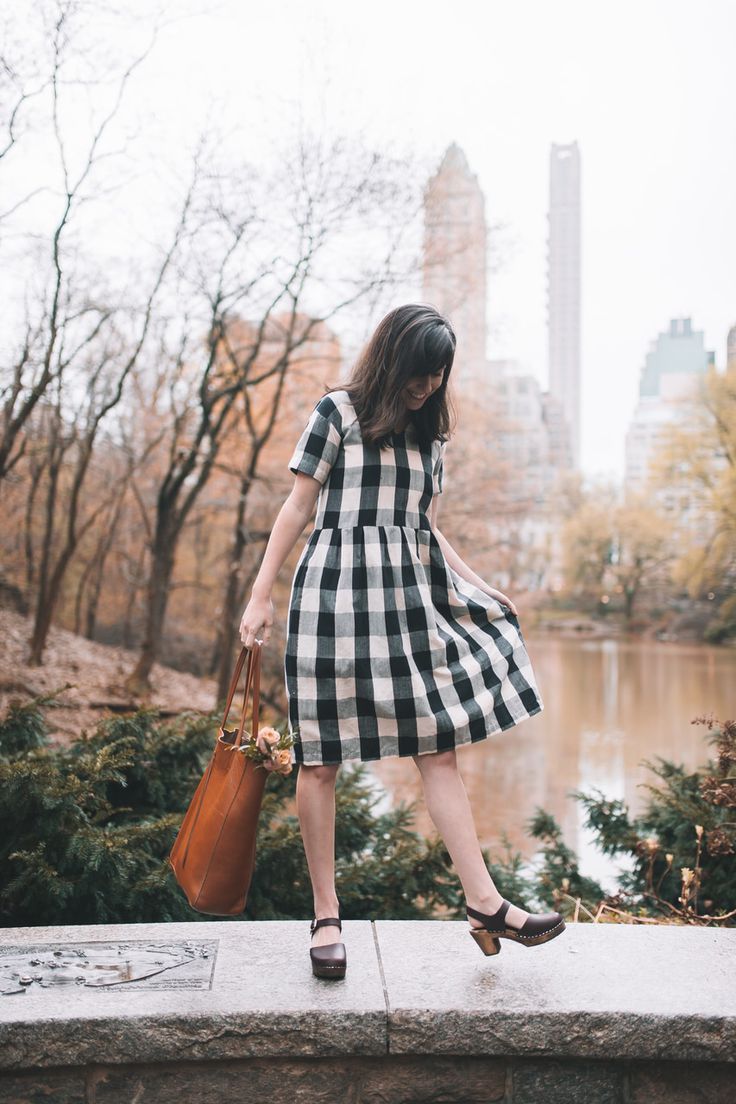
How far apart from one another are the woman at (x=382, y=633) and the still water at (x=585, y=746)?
2256 mm

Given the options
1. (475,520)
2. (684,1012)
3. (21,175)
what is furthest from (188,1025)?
(475,520)

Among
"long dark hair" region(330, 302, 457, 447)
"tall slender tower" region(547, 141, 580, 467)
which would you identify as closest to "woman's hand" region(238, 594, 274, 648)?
"long dark hair" region(330, 302, 457, 447)

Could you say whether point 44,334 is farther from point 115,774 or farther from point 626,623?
point 626,623

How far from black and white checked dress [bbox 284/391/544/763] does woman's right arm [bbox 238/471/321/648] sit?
0.04 metres

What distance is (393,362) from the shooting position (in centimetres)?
248

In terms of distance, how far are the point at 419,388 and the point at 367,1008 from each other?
4.78ft

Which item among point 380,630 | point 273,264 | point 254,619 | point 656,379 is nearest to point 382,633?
point 380,630

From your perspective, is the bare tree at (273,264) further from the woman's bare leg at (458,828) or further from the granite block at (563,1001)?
the granite block at (563,1001)

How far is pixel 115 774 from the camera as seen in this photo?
321cm

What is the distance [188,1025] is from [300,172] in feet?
40.0

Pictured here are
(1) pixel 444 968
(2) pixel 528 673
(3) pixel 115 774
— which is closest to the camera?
(1) pixel 444 968

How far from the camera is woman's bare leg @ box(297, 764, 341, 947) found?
8.04ft

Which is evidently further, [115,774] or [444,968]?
[115,774]

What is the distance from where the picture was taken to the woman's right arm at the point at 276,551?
2398mm
